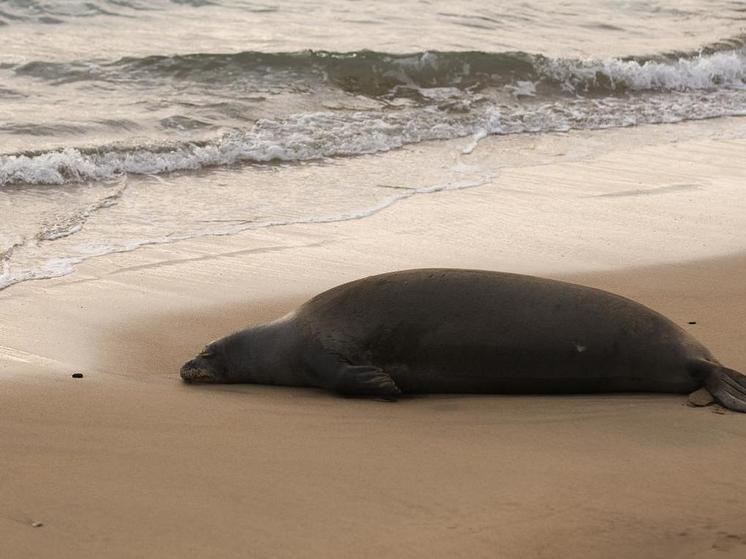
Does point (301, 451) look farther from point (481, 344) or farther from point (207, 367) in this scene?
point (207, 367)

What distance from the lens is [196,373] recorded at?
5344 mm

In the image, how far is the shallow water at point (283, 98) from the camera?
29.9 ft

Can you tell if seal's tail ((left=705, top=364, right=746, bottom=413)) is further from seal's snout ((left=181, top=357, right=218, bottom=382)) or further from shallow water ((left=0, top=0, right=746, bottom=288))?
shallow water ((left=0, top=0, right=746, bottom=288))

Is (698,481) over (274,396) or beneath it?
over

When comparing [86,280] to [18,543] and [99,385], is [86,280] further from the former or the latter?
[18,543]

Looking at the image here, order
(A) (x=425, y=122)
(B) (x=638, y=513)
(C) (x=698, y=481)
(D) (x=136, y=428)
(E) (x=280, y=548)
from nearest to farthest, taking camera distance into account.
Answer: (E) (x=280, y=548) < (B) (x=638, y=513) < (C) (x=698, y=481) < (D) (x=136, y=428) < (A) (x=425, y=122)

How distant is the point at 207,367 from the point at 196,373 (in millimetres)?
69

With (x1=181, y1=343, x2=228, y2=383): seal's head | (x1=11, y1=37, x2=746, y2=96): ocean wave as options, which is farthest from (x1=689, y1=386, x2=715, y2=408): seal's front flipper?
(x1=11, y1=37, x2=746, y2=96): ocean wave

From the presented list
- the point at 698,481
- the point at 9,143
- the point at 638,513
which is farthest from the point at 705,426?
the point at 9,143

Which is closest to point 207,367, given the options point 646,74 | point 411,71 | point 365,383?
point 365,383

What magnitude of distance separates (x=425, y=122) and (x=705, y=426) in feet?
28.4

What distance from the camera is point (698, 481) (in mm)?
3918

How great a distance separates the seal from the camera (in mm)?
5000

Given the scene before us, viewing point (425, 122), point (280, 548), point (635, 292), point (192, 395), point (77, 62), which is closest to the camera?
point (280, 548)
